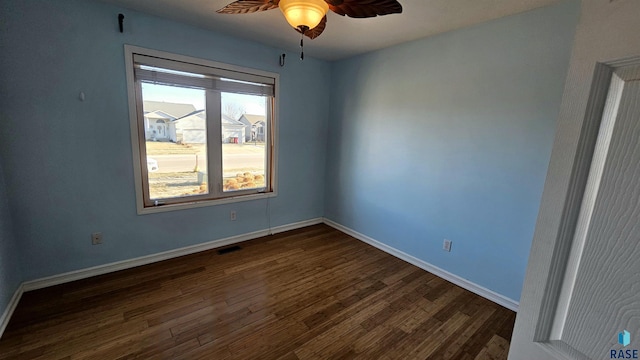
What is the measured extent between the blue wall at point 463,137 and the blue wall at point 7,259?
3.36m

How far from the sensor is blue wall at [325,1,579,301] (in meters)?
2.05

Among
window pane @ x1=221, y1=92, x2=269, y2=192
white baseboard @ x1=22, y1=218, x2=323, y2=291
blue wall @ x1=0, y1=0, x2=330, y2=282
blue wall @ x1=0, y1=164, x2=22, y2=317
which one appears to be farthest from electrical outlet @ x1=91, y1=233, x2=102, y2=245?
window pane @ x1=221, y1=92, x2=269, y2=192

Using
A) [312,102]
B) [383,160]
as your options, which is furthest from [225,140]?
[383,160]

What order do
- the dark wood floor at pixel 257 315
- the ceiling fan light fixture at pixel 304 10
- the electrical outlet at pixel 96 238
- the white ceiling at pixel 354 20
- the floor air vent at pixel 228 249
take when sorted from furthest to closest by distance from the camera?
the floor air vent at pixel 228 249, the electrical outlet at pixel 96 238, the white ceiling at pixel 354 20, the dark wood floor at pixel 257 315, the ceiling fan light fixture at pixel 304 10

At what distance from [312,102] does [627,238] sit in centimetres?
355

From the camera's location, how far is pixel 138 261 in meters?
2.72

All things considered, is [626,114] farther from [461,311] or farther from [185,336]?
[185,336]

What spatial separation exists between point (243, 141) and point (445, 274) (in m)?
2.78

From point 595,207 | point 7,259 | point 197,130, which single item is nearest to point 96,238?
point 7,259

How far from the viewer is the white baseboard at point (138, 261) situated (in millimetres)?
2313

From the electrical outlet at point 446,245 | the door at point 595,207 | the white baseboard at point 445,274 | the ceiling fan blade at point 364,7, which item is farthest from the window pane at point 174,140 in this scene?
the door at point 595,207

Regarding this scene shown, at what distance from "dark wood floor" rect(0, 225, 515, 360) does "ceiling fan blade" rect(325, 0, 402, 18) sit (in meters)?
2.19

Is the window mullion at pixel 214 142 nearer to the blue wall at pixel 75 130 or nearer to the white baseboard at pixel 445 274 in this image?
the blue wall at pixel 75 130

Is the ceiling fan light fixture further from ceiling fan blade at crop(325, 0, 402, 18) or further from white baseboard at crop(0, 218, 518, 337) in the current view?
white baseboard at crop(0, 218, 518, 337)
